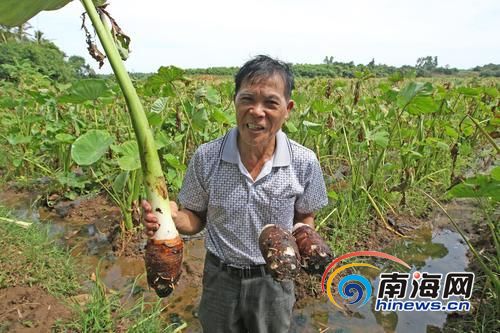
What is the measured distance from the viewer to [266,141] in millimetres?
1412

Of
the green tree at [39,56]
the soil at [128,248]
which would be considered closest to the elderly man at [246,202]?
the soil at [128,248]

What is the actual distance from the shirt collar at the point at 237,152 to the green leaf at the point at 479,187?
35.4 inches

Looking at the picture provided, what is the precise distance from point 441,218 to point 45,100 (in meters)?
4.43

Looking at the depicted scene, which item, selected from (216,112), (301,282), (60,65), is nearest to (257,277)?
(301,282)

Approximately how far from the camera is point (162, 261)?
1284 mm

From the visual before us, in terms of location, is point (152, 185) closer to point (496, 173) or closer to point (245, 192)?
point (245, 192)

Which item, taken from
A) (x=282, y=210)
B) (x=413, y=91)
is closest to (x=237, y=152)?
(x=282, y=210)

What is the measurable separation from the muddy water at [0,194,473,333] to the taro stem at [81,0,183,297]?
1054 mm

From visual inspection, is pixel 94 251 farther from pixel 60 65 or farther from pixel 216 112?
pixel 60 65

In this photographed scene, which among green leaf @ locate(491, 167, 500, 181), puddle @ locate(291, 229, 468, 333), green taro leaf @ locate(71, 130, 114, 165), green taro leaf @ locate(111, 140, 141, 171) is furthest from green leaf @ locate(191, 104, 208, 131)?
green leaf @ locate(491, 167, 500, 181)

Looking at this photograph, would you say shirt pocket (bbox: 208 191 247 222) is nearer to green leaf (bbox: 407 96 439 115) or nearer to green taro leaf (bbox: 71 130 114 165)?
green taro leaf (bbox: 71 130 114 165)

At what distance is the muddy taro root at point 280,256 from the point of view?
124cm

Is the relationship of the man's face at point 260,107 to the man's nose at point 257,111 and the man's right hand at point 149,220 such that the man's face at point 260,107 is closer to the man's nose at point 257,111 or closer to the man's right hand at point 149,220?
the man's nose at point 257,111

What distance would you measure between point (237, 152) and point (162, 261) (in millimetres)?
492
